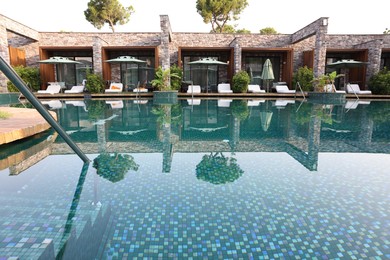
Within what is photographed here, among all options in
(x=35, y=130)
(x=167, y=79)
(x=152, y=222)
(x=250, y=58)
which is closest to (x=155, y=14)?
(x=167, y=79)

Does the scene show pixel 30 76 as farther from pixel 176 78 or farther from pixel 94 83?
pixel 176 78

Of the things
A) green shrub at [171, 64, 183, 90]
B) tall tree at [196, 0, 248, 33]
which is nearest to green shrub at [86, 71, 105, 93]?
green shrub at [171, 64, 183, 90]

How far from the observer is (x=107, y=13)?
3369 centimetres

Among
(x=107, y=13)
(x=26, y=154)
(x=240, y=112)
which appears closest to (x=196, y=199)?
(x=26, y=154)

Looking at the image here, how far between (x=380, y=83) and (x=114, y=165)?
59.8ft

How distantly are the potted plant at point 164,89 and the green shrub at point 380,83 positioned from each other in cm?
1242

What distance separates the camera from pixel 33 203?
2639 millimetres

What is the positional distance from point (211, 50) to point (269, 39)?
4.22m

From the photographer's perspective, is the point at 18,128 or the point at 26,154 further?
the point at 18,128

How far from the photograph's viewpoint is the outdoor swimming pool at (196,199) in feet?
6.54

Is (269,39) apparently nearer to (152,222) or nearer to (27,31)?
(27,31)

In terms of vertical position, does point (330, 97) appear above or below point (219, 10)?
below

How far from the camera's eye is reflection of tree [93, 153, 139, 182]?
346 cm

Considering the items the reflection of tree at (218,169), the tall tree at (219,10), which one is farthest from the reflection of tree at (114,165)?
the tall tree at (219,10)
